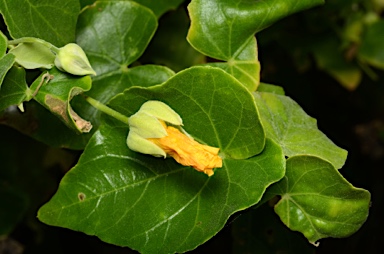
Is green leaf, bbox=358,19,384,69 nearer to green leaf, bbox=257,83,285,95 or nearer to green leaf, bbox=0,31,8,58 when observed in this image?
green leaf, bbox=257,83,285,95

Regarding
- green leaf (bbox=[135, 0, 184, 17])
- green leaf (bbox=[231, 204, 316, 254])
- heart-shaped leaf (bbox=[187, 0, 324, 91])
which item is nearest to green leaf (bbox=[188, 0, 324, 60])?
heart-shaped leaf (bbox=[187, 0, 324, 91])

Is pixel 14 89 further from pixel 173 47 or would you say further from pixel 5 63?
pixel 173 47

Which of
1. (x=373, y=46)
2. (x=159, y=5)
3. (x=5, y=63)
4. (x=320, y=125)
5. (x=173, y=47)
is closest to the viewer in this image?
(x=5, y=63)

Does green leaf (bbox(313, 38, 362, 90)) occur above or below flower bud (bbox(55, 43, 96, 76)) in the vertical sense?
below

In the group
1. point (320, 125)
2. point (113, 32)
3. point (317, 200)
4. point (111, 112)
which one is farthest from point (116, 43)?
point (320, 125)

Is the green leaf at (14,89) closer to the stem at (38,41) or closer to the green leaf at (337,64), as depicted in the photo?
the stem at (38,41)

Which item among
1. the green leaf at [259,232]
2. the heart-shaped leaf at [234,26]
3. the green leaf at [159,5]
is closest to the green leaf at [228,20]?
the heart-shaped leaf at [234,26]
